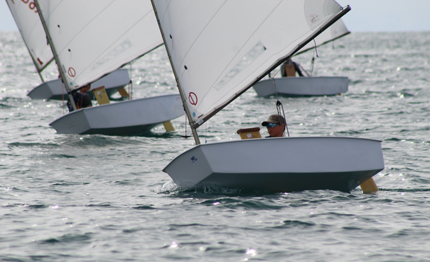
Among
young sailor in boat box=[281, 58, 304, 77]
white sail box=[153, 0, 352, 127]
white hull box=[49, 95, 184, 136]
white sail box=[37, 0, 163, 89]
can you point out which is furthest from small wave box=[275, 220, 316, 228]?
young sailor in boat box=[281, 58, 304, 77]

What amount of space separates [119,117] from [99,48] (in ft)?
5.01

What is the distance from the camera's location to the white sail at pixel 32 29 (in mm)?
13469

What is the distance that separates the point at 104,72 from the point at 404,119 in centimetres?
794

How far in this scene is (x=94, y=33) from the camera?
11.6m

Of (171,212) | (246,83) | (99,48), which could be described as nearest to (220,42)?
(246,83)

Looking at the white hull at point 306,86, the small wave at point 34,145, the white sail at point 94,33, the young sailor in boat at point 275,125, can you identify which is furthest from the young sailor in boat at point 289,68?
the young sailor in boat at point 275,125

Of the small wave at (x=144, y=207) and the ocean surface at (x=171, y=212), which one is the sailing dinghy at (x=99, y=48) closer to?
the ocean surface at (x=171, y=212)

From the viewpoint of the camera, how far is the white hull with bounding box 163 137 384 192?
6.41m

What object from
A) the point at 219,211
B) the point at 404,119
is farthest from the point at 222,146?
the point at 404,119

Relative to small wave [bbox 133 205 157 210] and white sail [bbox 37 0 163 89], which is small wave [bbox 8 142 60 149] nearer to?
white sail [bbox 37 0 163 89]

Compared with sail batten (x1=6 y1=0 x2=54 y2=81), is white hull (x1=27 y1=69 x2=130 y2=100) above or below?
below

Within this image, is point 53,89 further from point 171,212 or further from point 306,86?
point 171,212

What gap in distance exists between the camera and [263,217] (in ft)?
A: 20.0

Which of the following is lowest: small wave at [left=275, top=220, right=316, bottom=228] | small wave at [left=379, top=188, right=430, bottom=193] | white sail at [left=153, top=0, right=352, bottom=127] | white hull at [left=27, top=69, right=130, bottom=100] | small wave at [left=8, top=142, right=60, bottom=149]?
small wave at [left=379, top=188, right=430, bottom=193]
